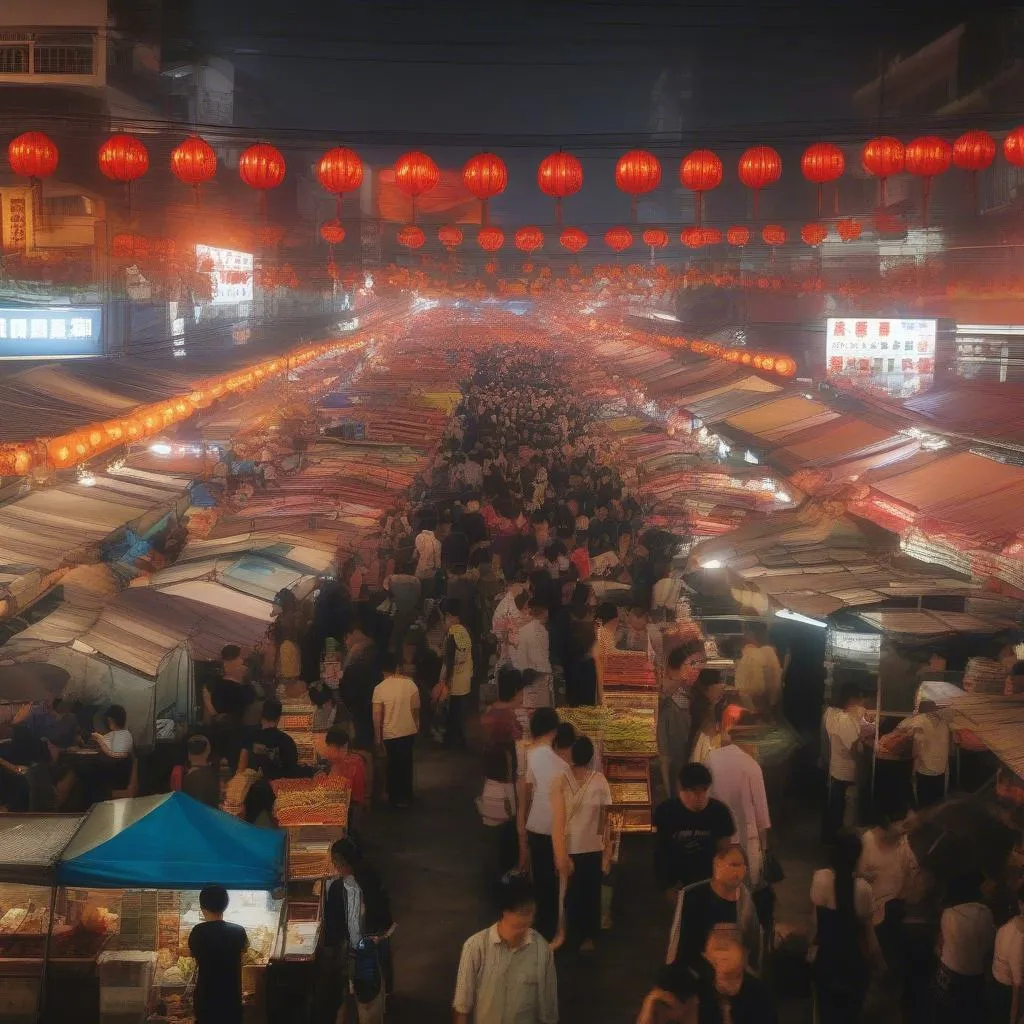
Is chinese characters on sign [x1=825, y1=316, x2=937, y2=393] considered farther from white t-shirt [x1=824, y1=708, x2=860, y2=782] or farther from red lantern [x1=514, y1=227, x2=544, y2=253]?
white t-shirt [x1=824, y1=708, x2=860, y2=782]

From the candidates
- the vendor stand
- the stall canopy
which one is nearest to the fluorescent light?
the vendor stand

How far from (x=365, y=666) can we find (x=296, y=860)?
3.59 metres

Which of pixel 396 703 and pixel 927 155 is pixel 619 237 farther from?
pixel 396 703

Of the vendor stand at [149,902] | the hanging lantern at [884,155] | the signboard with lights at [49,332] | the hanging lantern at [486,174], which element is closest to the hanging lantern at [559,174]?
the hanging lantern at [486,174]

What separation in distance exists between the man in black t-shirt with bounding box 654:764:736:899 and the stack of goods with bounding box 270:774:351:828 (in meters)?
2.27

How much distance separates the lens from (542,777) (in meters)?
7.18

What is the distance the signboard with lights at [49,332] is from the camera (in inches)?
770

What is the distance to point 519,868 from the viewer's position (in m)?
7.53

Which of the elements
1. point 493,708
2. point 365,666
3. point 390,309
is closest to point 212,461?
point 365,666

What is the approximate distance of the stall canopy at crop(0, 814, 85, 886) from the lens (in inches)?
233

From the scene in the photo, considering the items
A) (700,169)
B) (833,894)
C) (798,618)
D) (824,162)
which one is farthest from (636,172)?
(833,894)

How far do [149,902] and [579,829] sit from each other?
2.40 m

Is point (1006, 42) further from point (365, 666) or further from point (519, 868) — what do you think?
point (519, 868)

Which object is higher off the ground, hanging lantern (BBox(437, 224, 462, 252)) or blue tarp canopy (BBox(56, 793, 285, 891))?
hanging lantern (BBox(437, 224, 462, 252))
